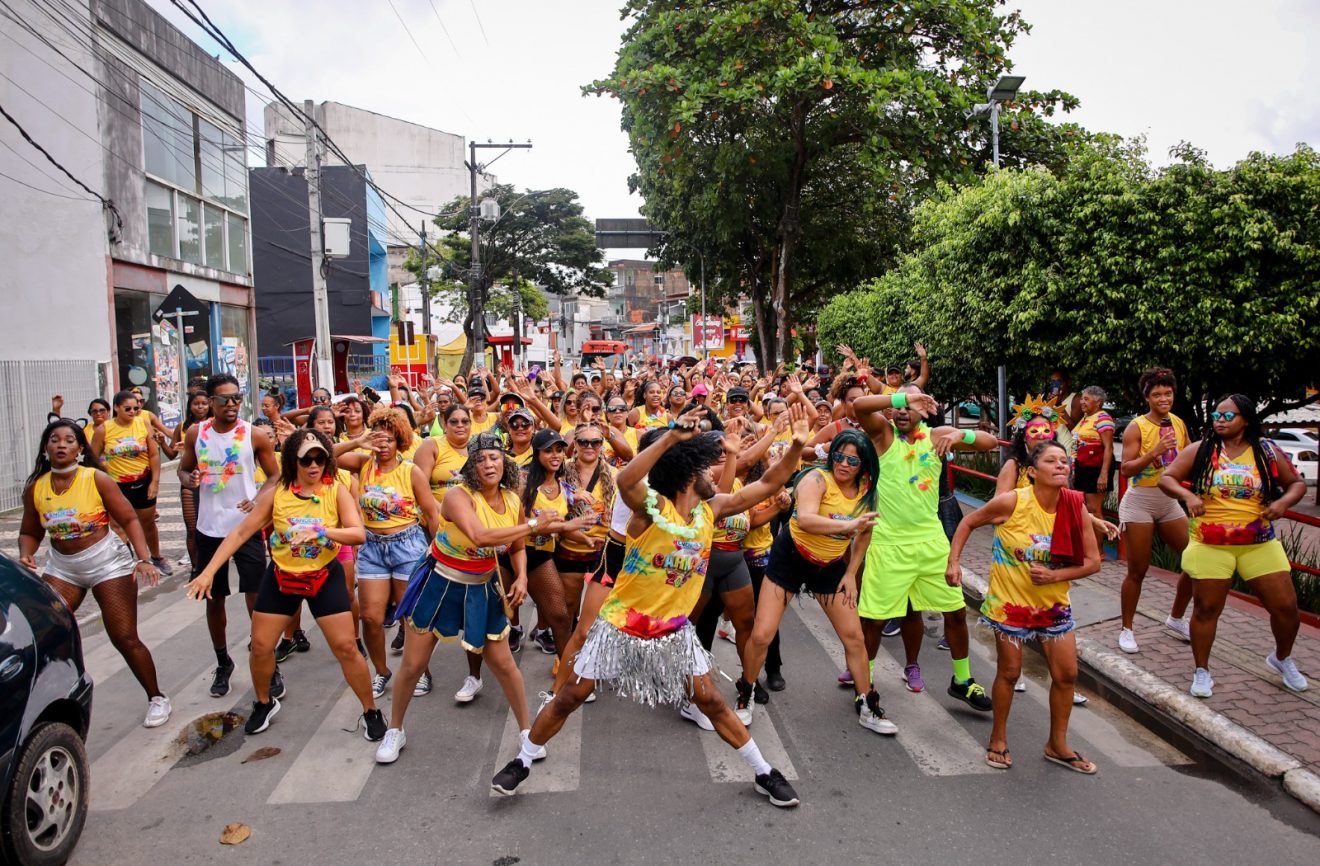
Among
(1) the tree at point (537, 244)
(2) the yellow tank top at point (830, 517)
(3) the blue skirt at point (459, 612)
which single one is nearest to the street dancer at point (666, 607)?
(3) the blue skirt at point (459, 612)

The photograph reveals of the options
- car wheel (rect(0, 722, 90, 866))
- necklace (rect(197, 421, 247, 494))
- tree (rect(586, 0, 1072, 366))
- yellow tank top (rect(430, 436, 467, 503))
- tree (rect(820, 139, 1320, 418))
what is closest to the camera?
car wheel (rect(0, 722, 90, 866))

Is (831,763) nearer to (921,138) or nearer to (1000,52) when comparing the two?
(921,138)

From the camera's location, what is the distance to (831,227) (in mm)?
25859

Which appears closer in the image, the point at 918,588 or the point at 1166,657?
the point at 918,588

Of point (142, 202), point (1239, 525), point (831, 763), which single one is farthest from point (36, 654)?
point (142, 202)

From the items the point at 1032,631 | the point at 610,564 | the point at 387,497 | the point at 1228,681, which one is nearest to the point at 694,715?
the point at 610,564

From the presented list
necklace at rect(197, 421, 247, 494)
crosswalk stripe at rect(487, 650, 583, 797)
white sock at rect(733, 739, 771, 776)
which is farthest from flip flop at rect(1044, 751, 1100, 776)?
necklace at rect(197, 421, 247, 494)

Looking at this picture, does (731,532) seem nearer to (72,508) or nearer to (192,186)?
(72,508)

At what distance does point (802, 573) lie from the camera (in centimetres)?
514

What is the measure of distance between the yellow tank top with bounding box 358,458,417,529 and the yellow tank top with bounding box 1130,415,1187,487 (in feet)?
16.8

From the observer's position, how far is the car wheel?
345cm

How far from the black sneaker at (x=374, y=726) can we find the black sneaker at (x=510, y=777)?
0.95 m

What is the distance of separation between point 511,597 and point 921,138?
15449mm

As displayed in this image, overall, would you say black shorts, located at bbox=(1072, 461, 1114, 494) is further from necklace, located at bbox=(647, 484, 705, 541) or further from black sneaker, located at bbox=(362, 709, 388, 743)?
black sneaker, located at bbox=(362, 709, 388, 743)
